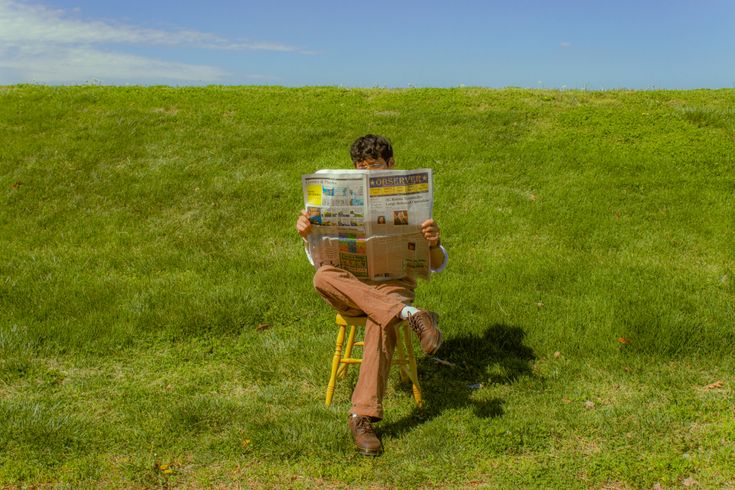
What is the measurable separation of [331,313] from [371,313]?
2175 millimetres

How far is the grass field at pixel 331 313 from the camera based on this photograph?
14.9 feet

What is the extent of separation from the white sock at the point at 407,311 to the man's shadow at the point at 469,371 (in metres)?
0.80

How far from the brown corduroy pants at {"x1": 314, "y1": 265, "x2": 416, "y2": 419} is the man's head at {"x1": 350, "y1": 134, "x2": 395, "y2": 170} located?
0.78 m

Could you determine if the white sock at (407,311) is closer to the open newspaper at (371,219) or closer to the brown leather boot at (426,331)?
the brown leather boot at (426,331)

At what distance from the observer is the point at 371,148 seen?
5.00 m

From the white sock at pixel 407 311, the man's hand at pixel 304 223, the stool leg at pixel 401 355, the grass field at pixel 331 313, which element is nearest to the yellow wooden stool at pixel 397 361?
the stool leg at pixel 401 355

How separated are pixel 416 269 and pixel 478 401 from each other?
1078 millimetres

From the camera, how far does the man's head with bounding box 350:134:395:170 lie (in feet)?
16.4

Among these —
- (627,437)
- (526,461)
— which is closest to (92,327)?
(526,461)

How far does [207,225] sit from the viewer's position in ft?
31.3

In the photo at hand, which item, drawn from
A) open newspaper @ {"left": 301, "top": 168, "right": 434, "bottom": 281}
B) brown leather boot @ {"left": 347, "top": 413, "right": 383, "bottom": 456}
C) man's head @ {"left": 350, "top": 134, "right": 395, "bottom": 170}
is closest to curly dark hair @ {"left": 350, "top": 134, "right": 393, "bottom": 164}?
man's head @ {"left": 350, "top": 134, "right": 395, "bottom": 170}

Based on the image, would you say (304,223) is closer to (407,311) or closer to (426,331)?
(407,311)

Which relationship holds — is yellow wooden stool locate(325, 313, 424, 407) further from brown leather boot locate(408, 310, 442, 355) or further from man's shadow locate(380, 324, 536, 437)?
brown leather boot locate(408, 310, 442, 355)

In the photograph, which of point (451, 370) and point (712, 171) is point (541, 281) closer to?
point (451, 370)
